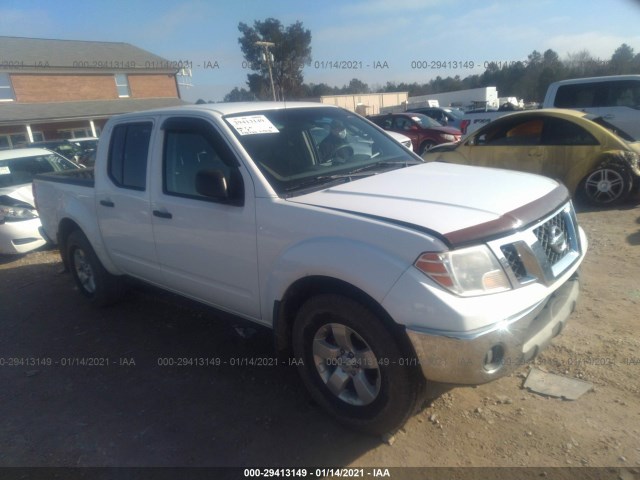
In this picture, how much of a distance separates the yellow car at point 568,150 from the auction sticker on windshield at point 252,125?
5.49 m

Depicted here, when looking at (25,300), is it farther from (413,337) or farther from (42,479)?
(413,337)

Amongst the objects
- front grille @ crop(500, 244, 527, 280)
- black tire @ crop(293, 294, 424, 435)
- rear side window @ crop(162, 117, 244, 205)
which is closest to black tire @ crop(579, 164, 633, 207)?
front grille @ crop(500, 244, 527, 280)

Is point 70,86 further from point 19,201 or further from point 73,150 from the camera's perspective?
point 19,201

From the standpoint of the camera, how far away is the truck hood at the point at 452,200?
2281mm

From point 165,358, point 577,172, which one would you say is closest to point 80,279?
point 165,358

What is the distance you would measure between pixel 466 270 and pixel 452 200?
53 centimetres

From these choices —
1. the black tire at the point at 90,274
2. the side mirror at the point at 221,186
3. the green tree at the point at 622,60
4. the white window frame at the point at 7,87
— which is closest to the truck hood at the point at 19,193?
the black tire at the point at 90,274

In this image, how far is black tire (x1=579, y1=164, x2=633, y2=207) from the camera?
6.78 metres

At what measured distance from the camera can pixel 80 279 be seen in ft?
16.7

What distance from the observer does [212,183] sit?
9.36ft

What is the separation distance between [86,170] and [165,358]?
9.93 feet

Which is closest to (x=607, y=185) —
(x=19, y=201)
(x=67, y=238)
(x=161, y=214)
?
(x=161, y=214)

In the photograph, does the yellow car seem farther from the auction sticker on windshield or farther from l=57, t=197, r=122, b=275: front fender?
l=57, t=197, r=122, b=275: front fender

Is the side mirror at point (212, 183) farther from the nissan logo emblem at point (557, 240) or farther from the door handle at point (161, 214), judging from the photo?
the nissan logo emblem at point (557, 240)
